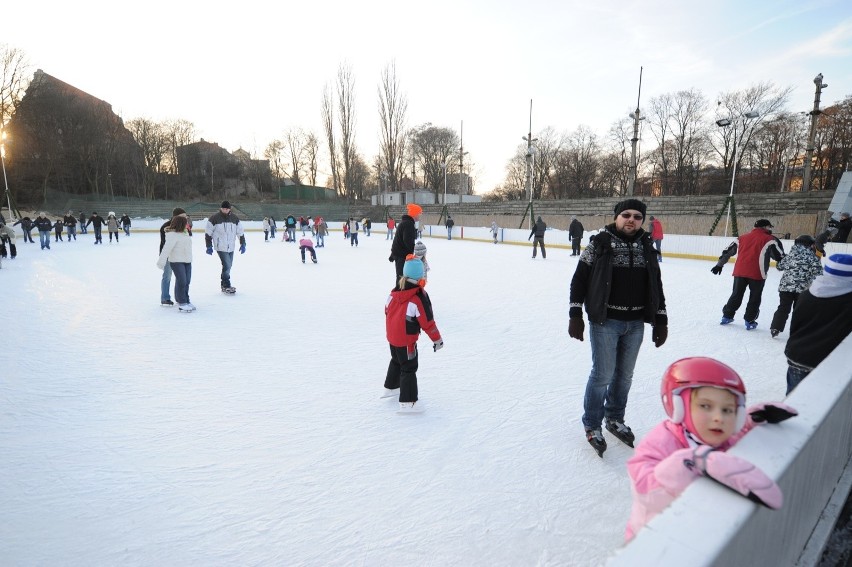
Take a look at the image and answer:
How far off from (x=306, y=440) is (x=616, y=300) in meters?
Result: 1.96

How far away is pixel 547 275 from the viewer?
31.8ft

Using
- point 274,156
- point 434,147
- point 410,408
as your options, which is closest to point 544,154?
point 434,147

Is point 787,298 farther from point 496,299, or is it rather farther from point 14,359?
point 14,359

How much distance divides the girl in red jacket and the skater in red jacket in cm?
402

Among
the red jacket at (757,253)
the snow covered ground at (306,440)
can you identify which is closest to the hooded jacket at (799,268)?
the red jacket at (757,253)

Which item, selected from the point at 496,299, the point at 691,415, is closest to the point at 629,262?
the point at 691,415

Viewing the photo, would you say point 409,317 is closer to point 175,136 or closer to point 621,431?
point 621,431

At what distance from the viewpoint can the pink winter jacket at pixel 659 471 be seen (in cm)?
106

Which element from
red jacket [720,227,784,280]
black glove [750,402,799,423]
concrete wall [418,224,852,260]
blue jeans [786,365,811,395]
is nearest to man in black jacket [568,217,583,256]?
concrete wall [418,224,852,260]

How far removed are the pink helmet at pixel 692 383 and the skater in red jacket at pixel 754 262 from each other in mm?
4498

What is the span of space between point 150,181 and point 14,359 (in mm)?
44742

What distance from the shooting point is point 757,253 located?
190 inches

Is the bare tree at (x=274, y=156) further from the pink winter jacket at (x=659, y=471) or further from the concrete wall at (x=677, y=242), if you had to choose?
the pink winter jacket at (x=659, y=471)

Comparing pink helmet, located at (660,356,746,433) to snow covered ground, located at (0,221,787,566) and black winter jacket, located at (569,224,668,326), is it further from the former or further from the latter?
black winter jacket, located at (569,224,668,326)
